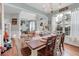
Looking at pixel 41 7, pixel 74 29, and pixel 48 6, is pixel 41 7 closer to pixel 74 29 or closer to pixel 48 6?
pixel 48 6

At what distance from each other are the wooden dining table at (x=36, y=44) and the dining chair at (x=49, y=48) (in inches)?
1.7

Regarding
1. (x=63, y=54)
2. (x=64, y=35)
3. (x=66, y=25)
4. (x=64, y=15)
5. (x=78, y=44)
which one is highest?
(x=64, y=15)

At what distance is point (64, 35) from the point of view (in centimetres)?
142

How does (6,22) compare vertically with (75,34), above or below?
above

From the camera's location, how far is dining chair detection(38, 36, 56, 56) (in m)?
1.42

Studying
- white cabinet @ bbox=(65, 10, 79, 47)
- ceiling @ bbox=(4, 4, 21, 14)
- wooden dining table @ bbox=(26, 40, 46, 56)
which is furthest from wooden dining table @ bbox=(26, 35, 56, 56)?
ceiling @ bbox=(4, 4, 21, 14)

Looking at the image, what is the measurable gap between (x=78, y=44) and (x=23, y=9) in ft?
2.81

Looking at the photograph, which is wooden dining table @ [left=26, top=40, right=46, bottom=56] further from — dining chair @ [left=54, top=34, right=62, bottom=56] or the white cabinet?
the white cabinet

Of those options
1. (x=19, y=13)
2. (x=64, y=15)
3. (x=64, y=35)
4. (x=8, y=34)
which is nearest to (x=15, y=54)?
(x=8, y=34)

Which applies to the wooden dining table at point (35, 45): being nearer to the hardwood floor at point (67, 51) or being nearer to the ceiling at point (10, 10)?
the hardwood floor at point (67, 51)

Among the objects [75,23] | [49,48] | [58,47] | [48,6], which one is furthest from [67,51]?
[48,6]

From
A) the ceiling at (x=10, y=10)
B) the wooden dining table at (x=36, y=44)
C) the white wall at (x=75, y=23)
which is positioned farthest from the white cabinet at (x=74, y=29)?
the ceiling at (x=10, y=10)

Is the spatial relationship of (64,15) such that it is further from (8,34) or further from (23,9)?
(8,34)

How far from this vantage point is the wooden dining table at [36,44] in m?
1.41
